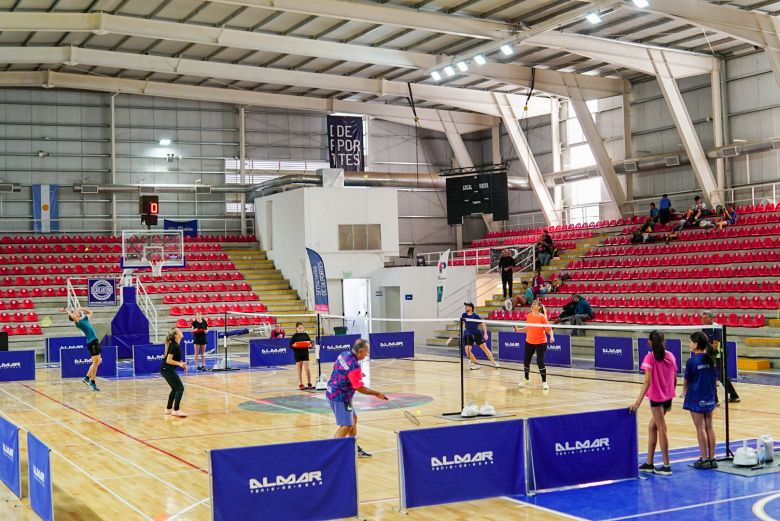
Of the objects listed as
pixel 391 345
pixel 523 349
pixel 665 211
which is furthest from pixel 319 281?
pixel 665 211

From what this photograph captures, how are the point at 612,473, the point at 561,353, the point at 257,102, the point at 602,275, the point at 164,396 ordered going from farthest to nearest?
the point at 257,102 → the point at 602,275 → the point at 561,353 → the point at 164,396 → the point at 612,473

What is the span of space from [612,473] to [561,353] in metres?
16.1

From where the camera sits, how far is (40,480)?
401 inches

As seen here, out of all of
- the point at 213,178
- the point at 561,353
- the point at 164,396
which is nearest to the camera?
the point at 164,396

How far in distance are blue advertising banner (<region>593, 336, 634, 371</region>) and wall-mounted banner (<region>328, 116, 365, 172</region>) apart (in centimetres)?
2090

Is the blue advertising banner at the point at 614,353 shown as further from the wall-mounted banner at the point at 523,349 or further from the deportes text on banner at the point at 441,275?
the deportes text on banner at the point at 441,275

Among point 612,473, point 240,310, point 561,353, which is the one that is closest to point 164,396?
point 561,353

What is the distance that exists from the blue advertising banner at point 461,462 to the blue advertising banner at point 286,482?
672 mm

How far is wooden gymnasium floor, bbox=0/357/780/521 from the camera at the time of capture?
1091cm

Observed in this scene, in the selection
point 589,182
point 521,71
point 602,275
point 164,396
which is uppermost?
point 521,71

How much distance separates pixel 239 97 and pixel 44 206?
10025mm

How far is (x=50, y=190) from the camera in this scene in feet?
139

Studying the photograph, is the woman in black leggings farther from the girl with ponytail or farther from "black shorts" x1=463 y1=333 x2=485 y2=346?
the girl with ponytail

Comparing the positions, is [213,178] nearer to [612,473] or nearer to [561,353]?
[561,353]
